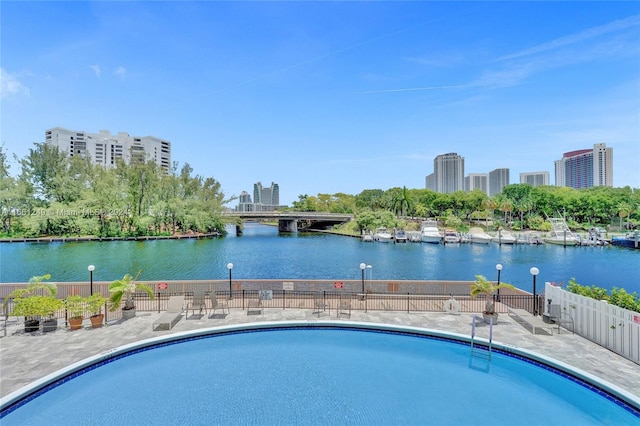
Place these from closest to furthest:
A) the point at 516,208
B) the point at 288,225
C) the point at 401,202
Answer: the point at 516,208 → the point at 401,202 → the point at 288,225

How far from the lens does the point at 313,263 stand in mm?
37594

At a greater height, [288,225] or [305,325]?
[288,225]

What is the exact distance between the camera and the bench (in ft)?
36.3

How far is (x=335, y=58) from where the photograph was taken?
941 inches

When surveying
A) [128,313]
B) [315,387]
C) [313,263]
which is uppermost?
[128,313]

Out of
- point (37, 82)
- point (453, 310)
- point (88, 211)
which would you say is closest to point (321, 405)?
point (453, 310)

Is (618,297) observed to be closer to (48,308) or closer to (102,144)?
(48,308)

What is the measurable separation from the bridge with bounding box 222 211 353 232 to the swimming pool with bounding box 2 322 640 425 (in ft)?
197

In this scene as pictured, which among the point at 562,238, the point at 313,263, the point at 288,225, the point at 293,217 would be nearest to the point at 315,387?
the point at 313,263

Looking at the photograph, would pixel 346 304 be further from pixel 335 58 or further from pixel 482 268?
pixel 482 268

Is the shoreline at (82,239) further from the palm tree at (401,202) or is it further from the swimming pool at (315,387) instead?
the palm tree at (401,202)

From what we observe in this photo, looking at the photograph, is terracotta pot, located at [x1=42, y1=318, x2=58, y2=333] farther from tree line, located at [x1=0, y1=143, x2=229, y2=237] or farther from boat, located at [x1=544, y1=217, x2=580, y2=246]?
boat, located at [x1=544, y1=217, x2=580, y2=246]

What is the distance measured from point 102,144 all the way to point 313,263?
142 m

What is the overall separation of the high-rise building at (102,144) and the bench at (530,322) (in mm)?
132556
